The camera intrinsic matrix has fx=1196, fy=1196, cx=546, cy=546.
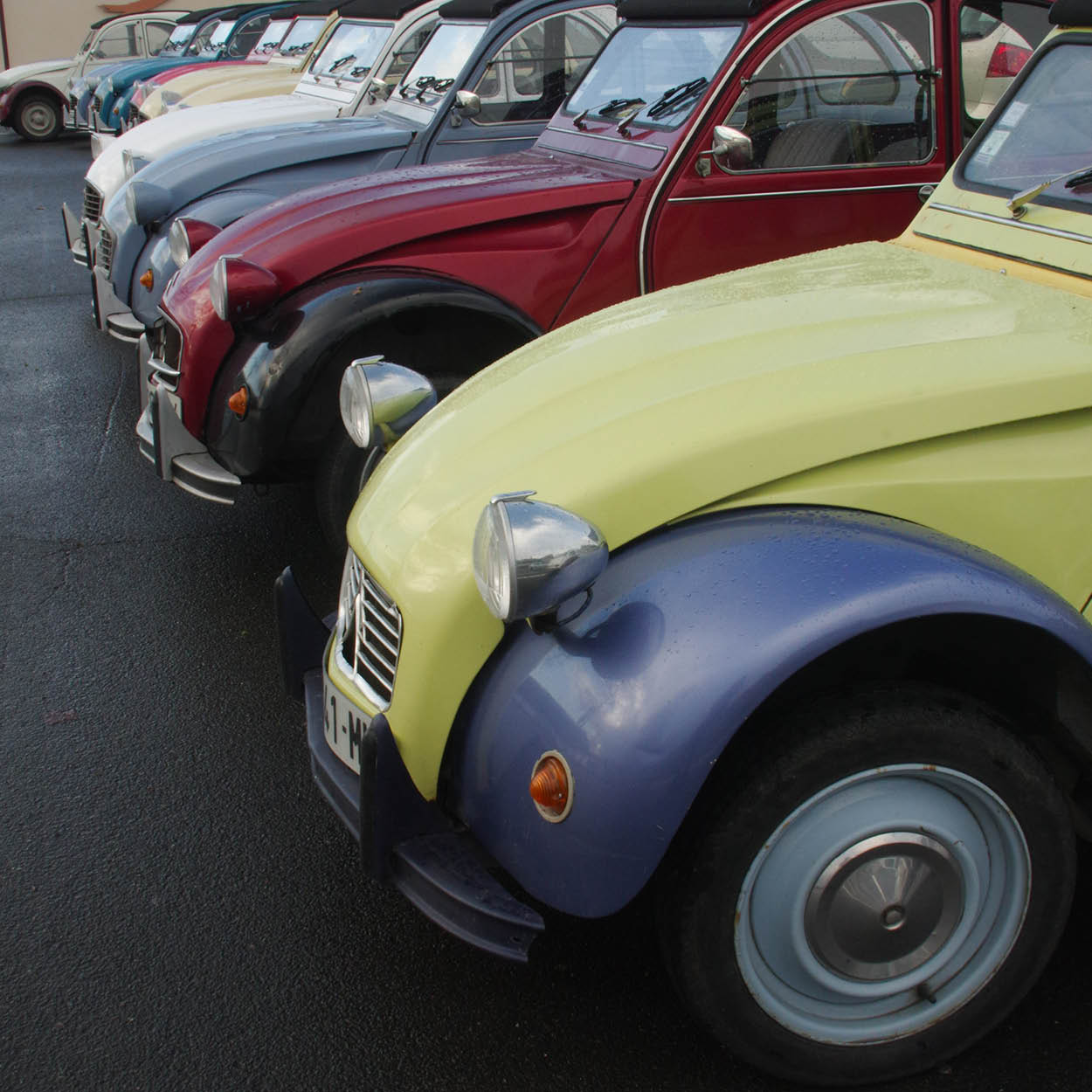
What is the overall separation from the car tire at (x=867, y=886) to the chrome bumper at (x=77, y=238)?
6548 mm

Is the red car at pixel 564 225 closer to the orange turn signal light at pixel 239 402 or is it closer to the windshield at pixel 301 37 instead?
the orange turn signal light at pixel 239 402

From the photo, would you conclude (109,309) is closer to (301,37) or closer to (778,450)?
(778,450)

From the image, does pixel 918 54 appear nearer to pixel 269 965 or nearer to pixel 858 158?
pixel 858 158

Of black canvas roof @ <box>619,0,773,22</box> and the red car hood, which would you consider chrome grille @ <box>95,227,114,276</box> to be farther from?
black canvas roof @ <box>619,0,773,22</box>

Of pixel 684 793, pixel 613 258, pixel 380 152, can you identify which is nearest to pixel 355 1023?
pixel 684 793

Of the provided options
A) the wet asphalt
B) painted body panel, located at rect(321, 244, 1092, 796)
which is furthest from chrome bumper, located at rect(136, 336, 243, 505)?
painted body panel, located at rect(321, 244, 1092, 796)

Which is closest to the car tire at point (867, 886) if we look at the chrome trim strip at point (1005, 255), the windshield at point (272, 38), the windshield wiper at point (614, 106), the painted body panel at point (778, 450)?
the painted body panel at point (778, 450)

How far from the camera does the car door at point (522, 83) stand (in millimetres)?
6297

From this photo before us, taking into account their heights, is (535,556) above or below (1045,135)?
below

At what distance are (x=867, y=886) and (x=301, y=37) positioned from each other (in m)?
11.4

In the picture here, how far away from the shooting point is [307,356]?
13.2 ft

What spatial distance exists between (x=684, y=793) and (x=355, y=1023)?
990 millimetres

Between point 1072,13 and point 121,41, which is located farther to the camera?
point 121,41

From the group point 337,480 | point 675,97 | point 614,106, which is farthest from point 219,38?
point 337,480
